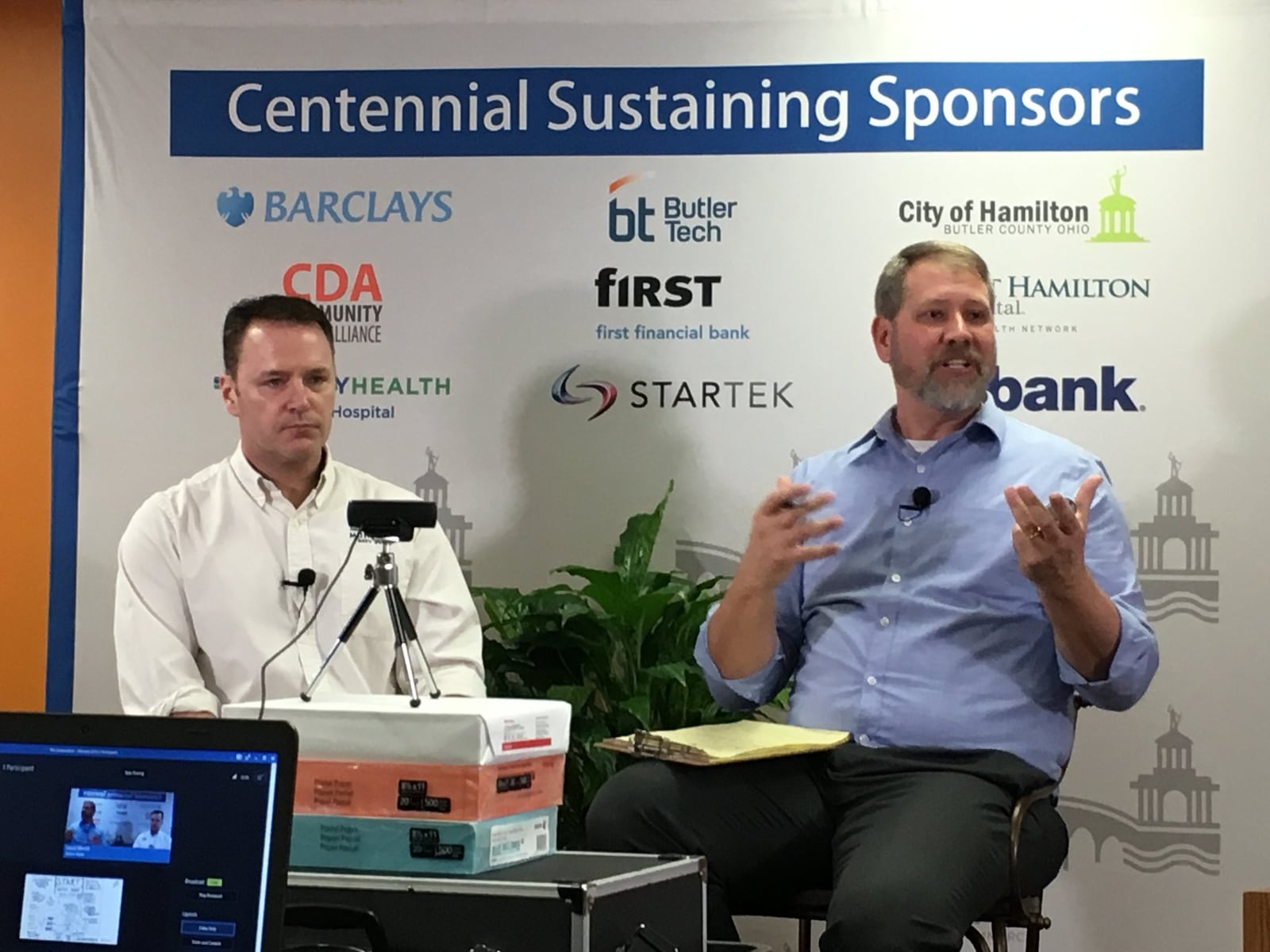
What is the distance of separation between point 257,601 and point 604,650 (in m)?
0.94

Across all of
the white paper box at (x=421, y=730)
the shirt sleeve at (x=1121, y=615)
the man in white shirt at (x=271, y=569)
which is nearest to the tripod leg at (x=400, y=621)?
the white paper box at (x=421, y=730)

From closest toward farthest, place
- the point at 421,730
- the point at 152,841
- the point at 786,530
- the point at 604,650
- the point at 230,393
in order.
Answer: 1. the point at 152,841
2. the point at 421,730
3. the point at 786,530
4. the point at 230,393
5. the point at 604,650

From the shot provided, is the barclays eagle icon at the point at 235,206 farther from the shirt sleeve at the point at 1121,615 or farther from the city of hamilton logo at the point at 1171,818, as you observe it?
the city of hamilton logo at the point at 1171,818

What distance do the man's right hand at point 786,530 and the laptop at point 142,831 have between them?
136 centimetres

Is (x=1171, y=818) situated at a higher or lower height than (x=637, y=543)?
lower

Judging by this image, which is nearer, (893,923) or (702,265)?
(893,923)

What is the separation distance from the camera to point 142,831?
4.60ft

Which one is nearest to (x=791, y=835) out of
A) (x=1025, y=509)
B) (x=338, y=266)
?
(x=1025, y=509)

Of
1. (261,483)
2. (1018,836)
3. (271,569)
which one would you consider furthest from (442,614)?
(1018,836)

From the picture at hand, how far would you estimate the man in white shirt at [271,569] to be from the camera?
323 centimetres

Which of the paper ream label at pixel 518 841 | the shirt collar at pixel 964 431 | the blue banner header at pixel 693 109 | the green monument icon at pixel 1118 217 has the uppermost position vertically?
the blue banner header at pixel 693 109

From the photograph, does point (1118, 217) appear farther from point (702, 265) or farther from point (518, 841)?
point (518, 841)

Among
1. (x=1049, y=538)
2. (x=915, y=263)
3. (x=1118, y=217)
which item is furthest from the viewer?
(x=1118, y=217)

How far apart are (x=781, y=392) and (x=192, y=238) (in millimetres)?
1624
